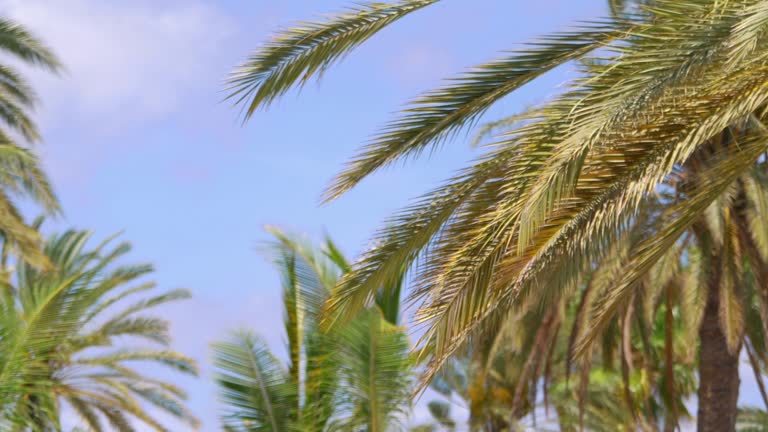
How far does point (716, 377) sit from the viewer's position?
16.9 meters

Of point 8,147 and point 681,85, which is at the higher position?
point 8,147

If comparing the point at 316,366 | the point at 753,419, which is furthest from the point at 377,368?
the point at 753,419

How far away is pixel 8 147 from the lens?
18.8 m

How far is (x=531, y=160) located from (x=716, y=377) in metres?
10.4

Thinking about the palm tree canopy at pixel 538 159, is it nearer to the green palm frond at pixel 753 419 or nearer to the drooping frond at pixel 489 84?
the drooping frond at pixel 489 84

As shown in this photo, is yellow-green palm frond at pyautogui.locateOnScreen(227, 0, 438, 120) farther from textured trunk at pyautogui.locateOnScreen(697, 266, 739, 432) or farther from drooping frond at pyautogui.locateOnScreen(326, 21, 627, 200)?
textured trunk at pyautogui.locateOnScreen(697, 266, 739, 432)

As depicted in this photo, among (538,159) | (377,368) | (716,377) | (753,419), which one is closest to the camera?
(538,159)

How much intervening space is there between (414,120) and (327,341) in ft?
21.9

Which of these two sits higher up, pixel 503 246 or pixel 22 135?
pixel 22 135

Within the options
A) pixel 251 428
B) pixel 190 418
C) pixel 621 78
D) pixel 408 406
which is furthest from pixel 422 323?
pixel 190 418

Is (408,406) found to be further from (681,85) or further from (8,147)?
(8,147)

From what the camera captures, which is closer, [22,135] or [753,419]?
[22,135]

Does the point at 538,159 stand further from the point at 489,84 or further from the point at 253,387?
the point at 253,387

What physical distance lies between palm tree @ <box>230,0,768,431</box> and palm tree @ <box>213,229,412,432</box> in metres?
4.58
